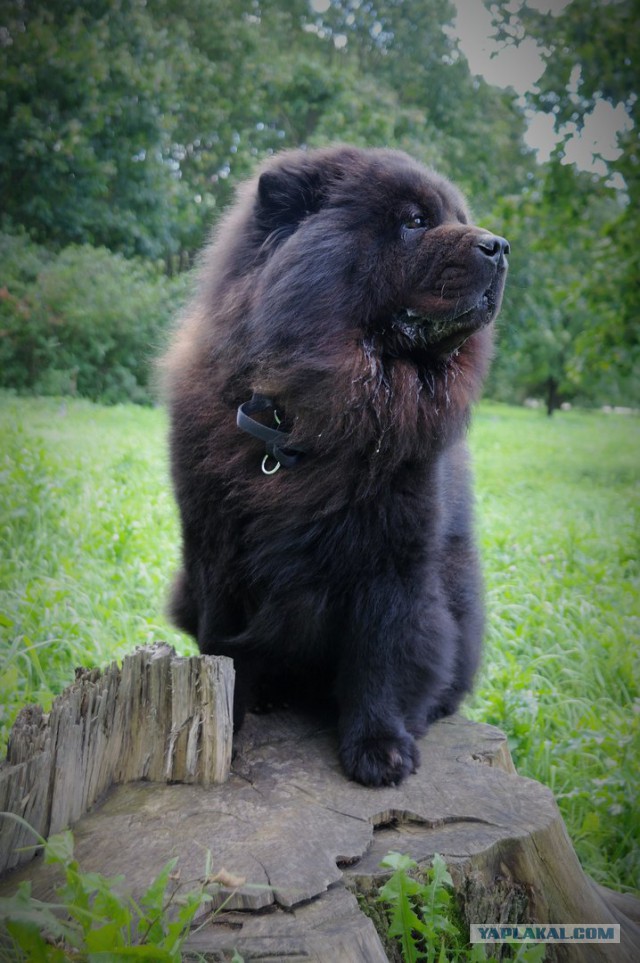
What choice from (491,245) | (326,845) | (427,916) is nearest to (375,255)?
(491,245)

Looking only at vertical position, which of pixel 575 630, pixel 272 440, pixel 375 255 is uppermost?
pixel 375 255

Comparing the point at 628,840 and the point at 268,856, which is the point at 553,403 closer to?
the point at 628,840

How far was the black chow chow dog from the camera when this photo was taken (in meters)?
2.09

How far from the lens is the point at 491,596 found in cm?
429

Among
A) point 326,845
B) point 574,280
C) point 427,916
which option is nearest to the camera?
point 427,916

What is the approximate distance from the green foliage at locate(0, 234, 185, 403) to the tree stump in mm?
1938

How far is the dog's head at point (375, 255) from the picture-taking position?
2.08 m

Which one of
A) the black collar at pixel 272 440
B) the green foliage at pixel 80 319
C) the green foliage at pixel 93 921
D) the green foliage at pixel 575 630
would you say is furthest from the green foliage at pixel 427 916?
the green foliage at pixel 80 319

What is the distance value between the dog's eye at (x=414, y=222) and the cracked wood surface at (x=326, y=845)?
1532 mm

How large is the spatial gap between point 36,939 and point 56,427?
2.81 metres

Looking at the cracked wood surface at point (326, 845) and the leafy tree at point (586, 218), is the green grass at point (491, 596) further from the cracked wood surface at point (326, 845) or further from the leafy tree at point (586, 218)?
the cracked wood surface at point (326, 845)

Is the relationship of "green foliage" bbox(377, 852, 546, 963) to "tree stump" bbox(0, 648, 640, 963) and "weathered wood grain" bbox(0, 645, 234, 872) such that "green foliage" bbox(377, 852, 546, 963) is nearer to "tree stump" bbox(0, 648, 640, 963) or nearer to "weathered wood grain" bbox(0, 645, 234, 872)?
"tree stump" bbox(0, 648, 640, 963)

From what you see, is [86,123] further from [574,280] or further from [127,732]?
[574,280]

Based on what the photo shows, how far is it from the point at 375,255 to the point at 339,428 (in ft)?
1.62
